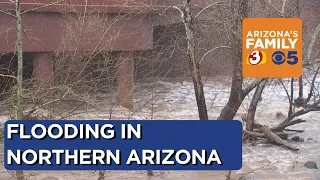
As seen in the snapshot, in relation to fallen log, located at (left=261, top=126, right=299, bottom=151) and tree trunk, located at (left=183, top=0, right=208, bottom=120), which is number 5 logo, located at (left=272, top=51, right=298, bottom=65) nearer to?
tree trunk, located at (left=183, top=0, right=208, bottom=120)

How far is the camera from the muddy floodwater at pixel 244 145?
8168 millimetres

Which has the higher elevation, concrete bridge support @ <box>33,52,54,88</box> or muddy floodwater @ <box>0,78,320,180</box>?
concrete bridge support @ <box>33,52,54,88</box>

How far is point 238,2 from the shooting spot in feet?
31.2

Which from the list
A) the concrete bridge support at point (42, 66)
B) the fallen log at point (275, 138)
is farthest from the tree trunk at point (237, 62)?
the concrete bridge support at point (42, 66)

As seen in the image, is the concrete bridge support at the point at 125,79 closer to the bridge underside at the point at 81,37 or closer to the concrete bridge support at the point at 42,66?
the bridge underside at the point at 81,37

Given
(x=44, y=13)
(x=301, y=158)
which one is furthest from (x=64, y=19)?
(x=301, y=158)

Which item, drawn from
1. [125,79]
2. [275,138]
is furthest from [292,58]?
[125,79]
